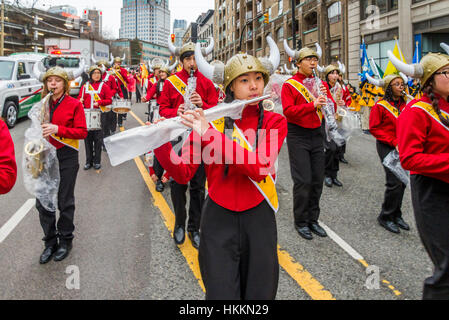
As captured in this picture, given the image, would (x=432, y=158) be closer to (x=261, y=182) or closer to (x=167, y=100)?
(x=261, y=182)

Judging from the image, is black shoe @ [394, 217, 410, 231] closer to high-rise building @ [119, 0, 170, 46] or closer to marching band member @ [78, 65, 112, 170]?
marching band member @ [78, 65, 112, 170]

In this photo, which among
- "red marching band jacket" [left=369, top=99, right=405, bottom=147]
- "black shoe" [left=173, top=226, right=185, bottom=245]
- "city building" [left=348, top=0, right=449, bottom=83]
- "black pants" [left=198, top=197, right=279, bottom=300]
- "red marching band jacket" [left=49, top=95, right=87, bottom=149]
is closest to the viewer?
"black pants" [left=198, top=197, right=279, bottom=300]

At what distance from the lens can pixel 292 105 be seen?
4.52 metres

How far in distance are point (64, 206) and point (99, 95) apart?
5059mm

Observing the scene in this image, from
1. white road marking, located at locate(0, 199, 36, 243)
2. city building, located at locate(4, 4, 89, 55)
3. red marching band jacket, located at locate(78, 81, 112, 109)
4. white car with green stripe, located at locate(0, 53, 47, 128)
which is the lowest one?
white road marking, located at locate(0, 199, 36, 243)

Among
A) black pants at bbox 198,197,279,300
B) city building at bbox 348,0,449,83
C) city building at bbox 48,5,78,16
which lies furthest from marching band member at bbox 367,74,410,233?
city building at bbox 48,5,78,16

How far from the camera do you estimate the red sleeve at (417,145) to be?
252 centimetres

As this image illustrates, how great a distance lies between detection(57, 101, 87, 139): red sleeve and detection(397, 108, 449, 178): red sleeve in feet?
10.7

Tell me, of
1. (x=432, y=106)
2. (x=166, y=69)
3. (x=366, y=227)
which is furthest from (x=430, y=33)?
(x=432, y=106)

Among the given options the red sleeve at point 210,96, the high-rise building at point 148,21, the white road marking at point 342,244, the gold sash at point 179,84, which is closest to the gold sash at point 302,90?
the red sleeve at point 210,96

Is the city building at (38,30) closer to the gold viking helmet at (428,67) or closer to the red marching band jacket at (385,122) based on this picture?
the red marching band jacket at (385,122)

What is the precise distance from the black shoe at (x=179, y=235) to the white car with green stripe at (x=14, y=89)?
10.4m

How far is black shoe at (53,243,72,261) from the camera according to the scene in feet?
12.8

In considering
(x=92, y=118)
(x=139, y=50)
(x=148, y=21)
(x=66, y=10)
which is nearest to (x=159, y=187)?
(x=92, y=118)
